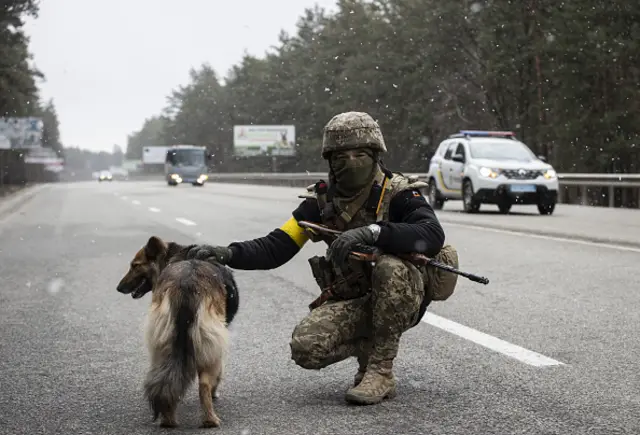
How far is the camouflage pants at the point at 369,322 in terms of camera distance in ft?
16.5

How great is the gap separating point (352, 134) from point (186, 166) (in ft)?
207

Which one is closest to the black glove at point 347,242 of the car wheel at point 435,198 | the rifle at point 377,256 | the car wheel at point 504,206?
the rifle at point 377,256

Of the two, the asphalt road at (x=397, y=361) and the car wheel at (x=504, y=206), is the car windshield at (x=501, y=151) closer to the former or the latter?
the car wheel at (x=504, y=206)

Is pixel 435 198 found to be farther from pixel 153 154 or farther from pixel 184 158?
pixel 153 154

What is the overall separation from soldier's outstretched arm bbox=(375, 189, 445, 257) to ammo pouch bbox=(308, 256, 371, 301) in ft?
0.96

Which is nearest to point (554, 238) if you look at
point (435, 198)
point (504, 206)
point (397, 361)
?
point (504, 206)

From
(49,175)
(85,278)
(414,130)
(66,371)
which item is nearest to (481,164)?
(85,278)

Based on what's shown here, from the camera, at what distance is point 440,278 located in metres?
5.26

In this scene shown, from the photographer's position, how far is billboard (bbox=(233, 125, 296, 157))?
9806cm

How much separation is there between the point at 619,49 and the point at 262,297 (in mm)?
34442

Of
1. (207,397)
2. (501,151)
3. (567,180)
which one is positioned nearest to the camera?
(207,397)

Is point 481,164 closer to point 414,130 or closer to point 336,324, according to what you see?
point 336,324

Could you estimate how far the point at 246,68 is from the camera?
121 metres

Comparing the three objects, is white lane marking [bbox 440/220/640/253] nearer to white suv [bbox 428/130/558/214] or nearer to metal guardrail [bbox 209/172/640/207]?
metal guardrail [bbox 209/172/640/207]
